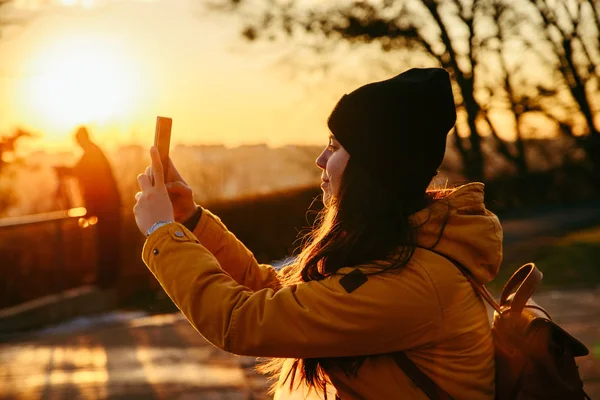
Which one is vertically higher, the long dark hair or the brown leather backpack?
the long dark hair

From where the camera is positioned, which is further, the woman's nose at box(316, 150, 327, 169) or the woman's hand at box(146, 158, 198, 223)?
the woman's hand at box(146, 158, 198, 223)

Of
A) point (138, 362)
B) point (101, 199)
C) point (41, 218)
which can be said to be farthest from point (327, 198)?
point (101, 199)

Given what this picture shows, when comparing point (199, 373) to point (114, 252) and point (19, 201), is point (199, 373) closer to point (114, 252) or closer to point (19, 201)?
point (114, 252)

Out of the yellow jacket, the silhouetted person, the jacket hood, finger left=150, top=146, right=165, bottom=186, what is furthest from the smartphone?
the silhouetted person

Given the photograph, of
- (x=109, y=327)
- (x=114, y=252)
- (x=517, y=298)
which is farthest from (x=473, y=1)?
(x=517, y=298)

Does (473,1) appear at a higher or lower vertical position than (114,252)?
higher

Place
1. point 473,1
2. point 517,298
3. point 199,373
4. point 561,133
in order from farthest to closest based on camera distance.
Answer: point 561,133, point 473,1, point 199,373, point 517,298

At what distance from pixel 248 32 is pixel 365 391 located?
15.7m

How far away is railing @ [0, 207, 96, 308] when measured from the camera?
29.9 feet

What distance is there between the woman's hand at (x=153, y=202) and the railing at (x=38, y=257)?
7.06m

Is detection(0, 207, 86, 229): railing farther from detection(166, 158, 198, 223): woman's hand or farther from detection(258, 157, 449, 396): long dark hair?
detection(258, 157, 449, 396): long dark hair

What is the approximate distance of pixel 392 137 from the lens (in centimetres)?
193

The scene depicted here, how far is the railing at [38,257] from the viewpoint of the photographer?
359 inches

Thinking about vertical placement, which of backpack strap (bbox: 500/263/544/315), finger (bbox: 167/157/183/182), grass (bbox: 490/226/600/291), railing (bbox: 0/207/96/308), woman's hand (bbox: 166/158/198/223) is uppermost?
finger (bbox: 167/157/183/182)
